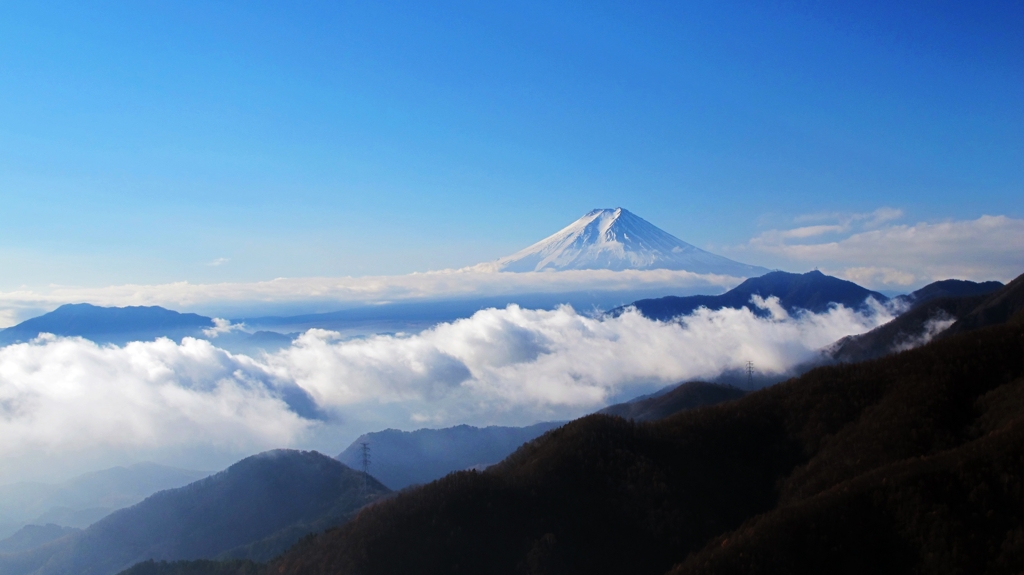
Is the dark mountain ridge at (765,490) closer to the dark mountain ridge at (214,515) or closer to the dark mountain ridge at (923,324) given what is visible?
the dark mountain ridge at (214,515)

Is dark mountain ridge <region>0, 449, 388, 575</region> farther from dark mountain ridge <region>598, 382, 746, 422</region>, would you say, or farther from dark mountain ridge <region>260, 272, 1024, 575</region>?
dark mountain ridge <region>260, 272, 1024, 575</region>

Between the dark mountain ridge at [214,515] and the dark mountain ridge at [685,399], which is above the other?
the dark mountain ridge at [685,399]

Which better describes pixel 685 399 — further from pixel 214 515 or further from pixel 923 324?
pixel 214 515

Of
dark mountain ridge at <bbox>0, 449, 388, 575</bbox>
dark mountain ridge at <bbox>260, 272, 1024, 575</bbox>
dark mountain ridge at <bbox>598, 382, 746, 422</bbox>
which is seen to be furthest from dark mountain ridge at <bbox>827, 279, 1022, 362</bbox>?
dark mountain ridge at <bbox>260, 272, 1024, 575</bbox>

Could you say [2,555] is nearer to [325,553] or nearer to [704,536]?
[325,553]

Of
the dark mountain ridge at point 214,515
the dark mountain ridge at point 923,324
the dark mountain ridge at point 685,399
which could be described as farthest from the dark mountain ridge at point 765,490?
the dark mountain ridge at point 923,324
